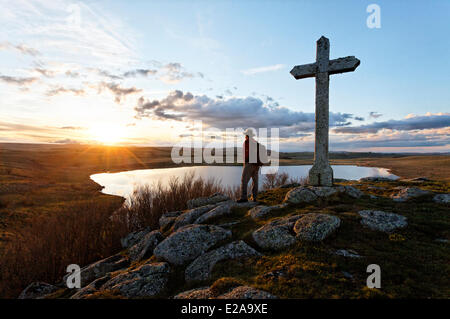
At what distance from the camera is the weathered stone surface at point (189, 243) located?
5.28 meters

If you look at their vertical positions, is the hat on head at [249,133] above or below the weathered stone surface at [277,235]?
above

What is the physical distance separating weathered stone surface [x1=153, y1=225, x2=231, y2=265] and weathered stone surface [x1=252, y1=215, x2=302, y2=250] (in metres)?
0.95

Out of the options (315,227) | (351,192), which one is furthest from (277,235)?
(351,192)

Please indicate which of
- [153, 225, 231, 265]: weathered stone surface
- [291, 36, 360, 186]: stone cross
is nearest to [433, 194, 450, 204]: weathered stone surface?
[291, 36, 360, 186]: stone cross

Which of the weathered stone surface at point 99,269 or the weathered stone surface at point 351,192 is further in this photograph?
the weathered stone surface at point 351,192

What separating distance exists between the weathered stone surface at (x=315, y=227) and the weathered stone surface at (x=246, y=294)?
1.94 m

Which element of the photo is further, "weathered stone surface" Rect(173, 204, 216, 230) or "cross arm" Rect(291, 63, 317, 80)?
"cross arm" Rect(291, 63, 317, 80)

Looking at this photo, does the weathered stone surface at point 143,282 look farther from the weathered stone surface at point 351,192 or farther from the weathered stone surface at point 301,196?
the weathered stone surface at point 351,192

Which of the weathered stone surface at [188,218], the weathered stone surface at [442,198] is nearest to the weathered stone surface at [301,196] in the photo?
the weathered stone surface at [188,218]

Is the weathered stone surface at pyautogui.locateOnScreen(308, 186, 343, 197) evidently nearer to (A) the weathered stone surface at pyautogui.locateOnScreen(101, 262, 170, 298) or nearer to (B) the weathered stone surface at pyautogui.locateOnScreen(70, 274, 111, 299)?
(A) the weathered stone surface at pyautogui.locateOnScreen(101, 262, 170, 298)

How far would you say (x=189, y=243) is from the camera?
18.0ft

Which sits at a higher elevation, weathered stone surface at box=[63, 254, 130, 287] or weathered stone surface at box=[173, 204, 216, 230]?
weathered stone surface at box=[173, 204, 216, 230]

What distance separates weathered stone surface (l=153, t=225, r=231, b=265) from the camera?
5.28m

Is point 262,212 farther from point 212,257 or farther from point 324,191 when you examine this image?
point 324,191
